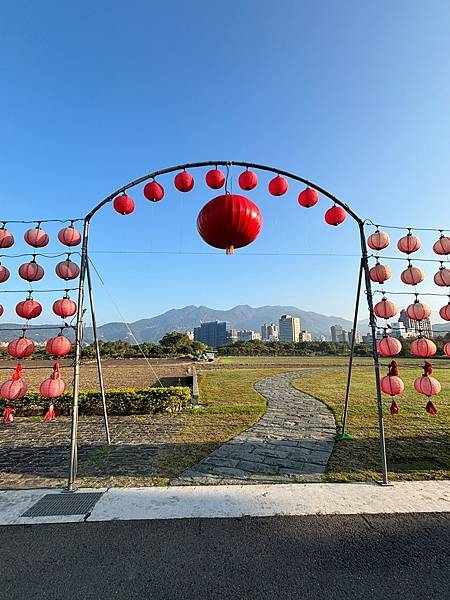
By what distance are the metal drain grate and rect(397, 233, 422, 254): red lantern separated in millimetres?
5934

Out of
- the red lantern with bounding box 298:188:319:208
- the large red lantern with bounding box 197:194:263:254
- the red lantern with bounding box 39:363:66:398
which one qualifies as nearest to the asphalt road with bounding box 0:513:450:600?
the red lantern with bounding box 39:363:66:398

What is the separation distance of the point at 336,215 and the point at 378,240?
0.82 metres

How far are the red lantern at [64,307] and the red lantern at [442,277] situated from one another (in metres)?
5.85

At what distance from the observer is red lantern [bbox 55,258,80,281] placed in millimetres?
5273

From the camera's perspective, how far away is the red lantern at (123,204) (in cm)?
546

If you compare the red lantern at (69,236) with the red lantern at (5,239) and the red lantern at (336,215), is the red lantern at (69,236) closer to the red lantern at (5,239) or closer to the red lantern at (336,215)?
the red lantern at (5,239)

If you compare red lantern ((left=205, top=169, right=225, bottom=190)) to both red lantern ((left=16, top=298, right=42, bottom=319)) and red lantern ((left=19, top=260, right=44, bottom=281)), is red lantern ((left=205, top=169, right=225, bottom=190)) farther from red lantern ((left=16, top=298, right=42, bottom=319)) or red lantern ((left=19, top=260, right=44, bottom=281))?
red lantern ((left=16, top=298, right=42, bottom=319))

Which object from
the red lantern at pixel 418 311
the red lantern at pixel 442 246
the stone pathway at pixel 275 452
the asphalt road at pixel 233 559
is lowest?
the stone pathway at pixel 275 452

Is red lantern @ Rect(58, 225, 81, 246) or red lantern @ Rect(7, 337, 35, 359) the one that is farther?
red lantern @ Rect(58, 225, 81, 246)

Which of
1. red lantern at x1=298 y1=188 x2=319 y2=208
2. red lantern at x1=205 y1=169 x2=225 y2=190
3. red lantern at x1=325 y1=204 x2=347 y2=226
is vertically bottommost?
red lantern at x1=325 y1=204 x2=347 y2=226

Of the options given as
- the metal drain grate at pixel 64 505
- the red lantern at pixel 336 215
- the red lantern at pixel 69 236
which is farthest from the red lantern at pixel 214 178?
the metal drain grate at pixel 64 505

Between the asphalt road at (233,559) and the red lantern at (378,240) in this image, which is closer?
the asphalt road at (233,559)

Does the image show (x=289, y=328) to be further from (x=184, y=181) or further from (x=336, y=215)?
(x=184, y=181)

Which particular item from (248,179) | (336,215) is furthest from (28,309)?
(336,215)
